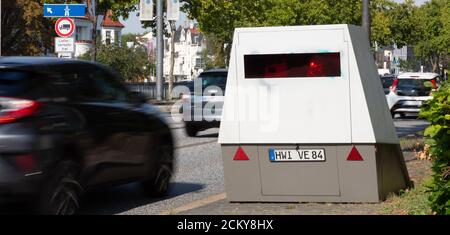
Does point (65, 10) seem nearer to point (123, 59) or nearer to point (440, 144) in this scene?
point (440, 144)

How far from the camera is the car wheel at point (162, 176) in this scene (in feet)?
36.6

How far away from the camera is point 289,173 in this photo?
982 centimetres

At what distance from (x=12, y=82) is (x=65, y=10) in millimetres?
21297

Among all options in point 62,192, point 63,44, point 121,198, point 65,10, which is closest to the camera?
point 62,192

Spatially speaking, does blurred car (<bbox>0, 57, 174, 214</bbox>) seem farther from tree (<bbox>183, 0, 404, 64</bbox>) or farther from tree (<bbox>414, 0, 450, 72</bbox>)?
tree (<bbox>414, 0, 450, 72</bbox>)

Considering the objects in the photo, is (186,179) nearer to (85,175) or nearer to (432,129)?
(85,175)

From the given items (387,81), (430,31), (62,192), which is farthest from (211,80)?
(430,31)

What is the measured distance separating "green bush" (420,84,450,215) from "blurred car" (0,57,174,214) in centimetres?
330

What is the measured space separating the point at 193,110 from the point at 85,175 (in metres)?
13.6

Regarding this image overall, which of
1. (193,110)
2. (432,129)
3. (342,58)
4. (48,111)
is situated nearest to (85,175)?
(48,111)

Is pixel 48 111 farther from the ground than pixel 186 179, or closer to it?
farther from the ground

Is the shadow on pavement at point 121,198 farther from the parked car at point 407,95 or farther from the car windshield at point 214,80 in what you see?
the parked car at point 407,95

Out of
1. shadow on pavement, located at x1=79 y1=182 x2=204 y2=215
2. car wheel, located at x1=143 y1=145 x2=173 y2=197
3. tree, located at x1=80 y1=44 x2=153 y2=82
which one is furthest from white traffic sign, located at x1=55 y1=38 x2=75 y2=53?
Answer: tree, located at x1=80 y1=44 x2=153 y2=82

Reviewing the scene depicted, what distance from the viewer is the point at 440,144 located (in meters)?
7.30
